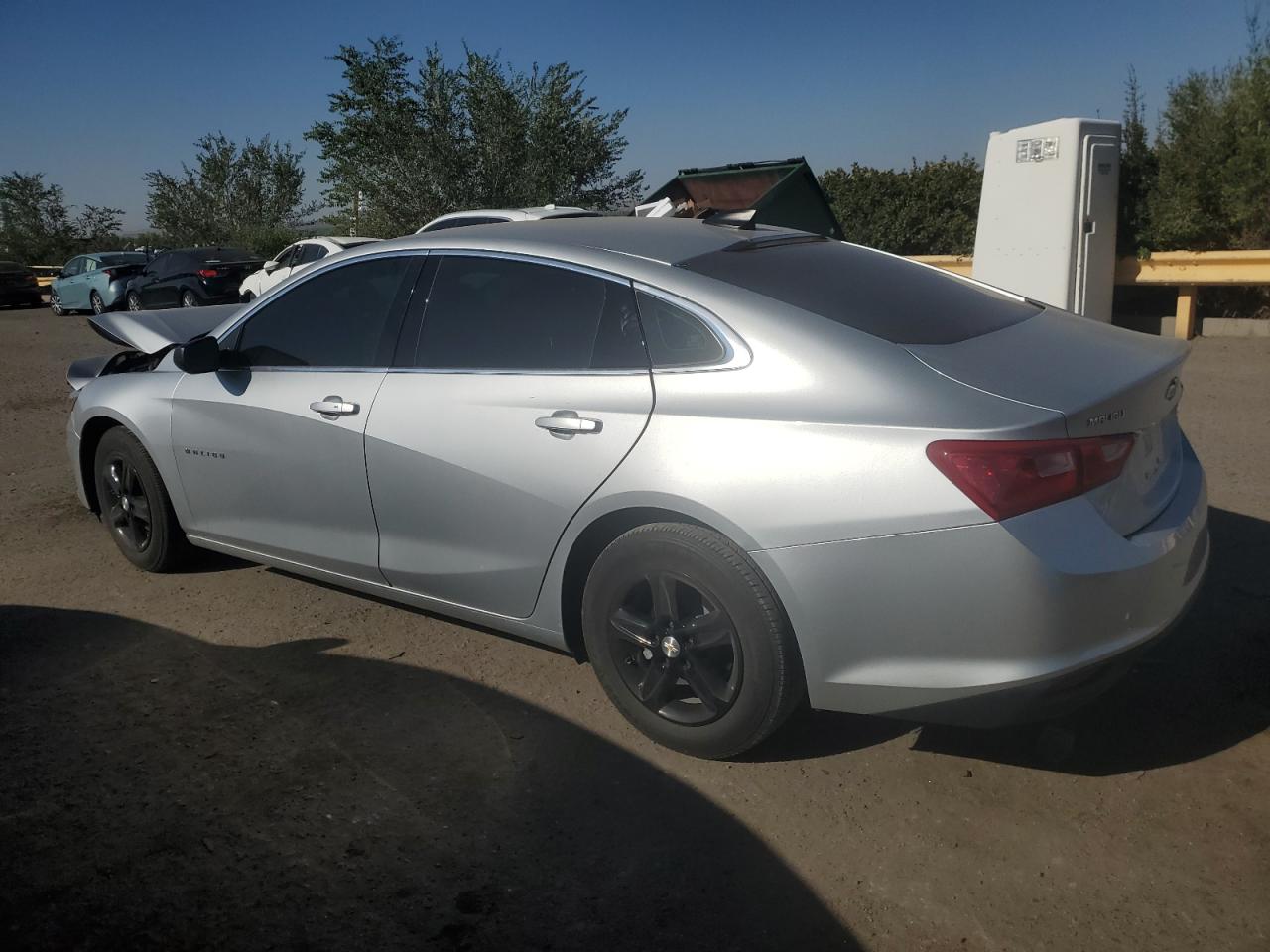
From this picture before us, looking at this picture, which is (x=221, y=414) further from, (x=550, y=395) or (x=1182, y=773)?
(x=1182, y=773)

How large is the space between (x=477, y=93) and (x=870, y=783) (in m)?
21.1

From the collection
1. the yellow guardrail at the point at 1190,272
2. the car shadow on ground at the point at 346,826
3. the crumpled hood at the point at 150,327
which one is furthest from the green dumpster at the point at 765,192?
the car shadow on ground at the point at 346,826

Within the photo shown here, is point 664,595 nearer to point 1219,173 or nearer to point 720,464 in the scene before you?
point 720,464

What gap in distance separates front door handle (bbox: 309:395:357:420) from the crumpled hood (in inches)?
60.2

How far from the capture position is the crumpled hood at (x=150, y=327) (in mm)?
5539

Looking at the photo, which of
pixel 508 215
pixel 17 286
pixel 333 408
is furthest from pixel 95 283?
pixel 333 408

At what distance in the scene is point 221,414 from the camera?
4523 millimetres

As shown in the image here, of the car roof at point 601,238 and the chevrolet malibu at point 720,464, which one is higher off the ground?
the car roof at point 601,238

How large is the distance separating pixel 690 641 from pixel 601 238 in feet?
4.86

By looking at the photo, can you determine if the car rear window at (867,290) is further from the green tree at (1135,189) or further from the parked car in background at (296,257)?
the parked car in background at (296,257)

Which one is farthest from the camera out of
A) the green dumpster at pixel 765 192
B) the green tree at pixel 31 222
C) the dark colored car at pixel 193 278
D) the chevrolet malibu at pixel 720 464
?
the green tree at pixel 31 222

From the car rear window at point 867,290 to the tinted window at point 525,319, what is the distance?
0.32 meters

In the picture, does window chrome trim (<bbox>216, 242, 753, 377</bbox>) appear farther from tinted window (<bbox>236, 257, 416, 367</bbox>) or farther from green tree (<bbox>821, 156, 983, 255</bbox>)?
green tree (<bbox>821, 156, 983, 255</bbox>)

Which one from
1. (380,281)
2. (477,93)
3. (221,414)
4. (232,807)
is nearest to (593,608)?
(232,807)
